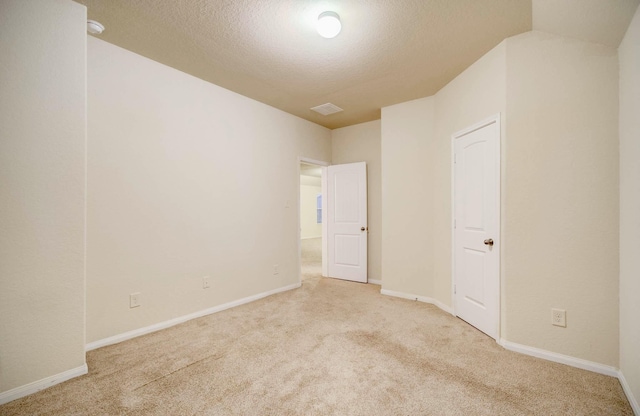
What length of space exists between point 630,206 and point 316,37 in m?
2.66

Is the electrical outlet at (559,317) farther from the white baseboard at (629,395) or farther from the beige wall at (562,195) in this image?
the white baseboard at (629,395)

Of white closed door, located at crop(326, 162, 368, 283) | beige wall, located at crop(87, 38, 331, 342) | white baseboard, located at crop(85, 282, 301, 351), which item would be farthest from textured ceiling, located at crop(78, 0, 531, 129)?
white baseboard, located at crop(85, 282, 301, 351)

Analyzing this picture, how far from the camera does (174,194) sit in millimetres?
3084

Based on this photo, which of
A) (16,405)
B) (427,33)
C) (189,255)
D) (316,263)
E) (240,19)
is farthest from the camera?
(316,263)

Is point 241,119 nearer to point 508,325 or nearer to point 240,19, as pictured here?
point 240,19

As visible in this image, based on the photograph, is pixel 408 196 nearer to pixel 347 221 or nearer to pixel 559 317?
pixel 347 221

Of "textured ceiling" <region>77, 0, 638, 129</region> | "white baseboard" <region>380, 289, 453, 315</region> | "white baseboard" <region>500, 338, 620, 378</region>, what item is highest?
"textured ceiling" <region>77, 0, 638, 129</region>

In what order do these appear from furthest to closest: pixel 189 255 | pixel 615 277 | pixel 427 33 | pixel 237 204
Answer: pixel 237 204 → pixel 189 255 → pixel 427 33 → pixel 615 277

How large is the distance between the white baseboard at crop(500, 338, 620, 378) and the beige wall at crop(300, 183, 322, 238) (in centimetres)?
993

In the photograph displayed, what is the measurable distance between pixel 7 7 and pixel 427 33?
9.90ft

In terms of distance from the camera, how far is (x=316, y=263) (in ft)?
22.2

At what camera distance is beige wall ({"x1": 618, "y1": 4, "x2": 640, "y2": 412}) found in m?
1.77

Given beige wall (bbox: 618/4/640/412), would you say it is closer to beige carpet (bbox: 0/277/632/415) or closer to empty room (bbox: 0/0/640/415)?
empty room (bbox: 0/0/640/415)

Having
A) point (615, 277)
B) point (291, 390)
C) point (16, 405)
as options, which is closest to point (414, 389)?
point (291, 390)
